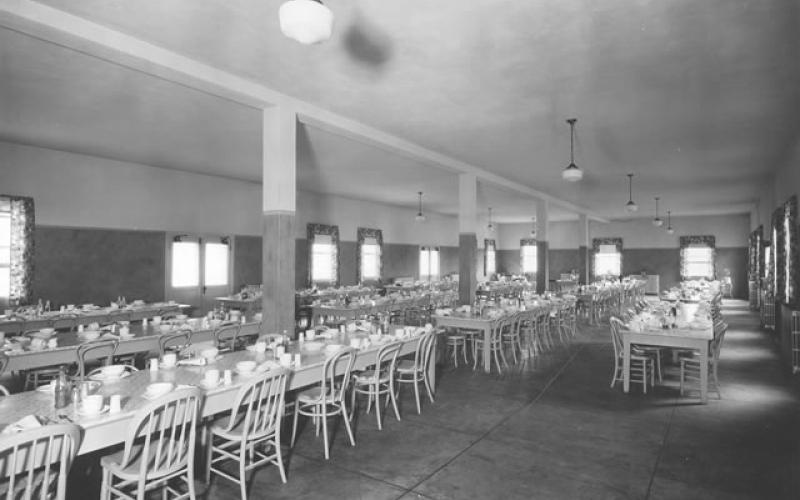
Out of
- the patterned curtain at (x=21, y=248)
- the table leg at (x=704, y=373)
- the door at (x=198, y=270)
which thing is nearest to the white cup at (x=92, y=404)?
the table leg at (x=704, y=373)

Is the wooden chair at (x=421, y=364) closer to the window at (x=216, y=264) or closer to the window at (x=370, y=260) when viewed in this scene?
the window at (x=216, y=264)

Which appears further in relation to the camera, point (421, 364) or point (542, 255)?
point (542, 255)

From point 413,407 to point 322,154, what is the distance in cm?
608

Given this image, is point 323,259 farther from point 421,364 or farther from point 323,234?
point 421,364

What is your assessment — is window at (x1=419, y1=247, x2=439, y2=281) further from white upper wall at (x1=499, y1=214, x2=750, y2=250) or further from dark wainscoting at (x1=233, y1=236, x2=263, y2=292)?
dark wainscoting at (x1=233, y1=236, x2=263, y2=292)

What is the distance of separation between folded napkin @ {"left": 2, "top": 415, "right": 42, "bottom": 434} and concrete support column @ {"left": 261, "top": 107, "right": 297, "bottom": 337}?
365cm

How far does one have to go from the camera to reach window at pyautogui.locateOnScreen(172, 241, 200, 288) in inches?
474

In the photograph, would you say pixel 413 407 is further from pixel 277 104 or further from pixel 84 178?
pixel 84 178

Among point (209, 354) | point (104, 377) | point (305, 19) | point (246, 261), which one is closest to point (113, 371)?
point (104, 377)

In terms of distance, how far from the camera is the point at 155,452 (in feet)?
10.6

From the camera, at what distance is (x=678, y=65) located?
17.9 ft

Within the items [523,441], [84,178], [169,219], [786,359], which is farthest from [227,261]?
[786,359]

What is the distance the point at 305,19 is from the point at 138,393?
292 centimetres

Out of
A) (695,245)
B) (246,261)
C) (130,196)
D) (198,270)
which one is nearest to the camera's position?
(130,196)
